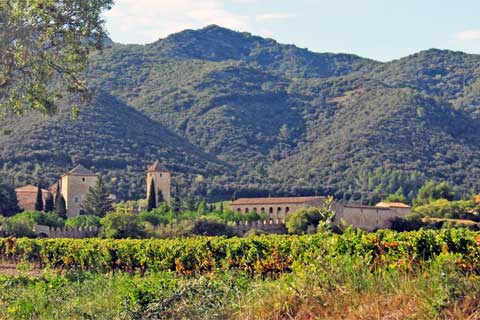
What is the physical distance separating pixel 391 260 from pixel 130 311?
2977 millimetres

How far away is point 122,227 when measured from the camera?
61.5 m

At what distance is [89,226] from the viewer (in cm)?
7044

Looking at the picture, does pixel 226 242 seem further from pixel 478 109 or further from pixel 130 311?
pixel 478 109

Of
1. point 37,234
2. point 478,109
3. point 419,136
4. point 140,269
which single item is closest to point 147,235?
point 37,234

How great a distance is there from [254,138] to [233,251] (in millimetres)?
145090

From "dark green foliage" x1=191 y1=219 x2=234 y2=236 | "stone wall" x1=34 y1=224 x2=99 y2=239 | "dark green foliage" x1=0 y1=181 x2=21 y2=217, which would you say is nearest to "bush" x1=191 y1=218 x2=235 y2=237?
"dark green foliage" x1=191 y1=219 x2=234 y2=236

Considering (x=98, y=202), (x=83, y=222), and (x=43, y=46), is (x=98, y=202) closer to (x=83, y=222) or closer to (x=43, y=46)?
(x=83, y=222)

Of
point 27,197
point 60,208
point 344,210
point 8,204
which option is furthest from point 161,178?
point 8,204

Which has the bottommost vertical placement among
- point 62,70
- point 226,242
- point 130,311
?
point 226,242

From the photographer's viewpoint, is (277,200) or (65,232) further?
(277,200)

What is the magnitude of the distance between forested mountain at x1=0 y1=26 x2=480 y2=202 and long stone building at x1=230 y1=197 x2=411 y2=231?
2014 centimetres

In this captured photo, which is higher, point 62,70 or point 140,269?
point 62,70

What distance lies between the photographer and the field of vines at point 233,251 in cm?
970

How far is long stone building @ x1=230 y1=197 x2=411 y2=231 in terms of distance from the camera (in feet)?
282
